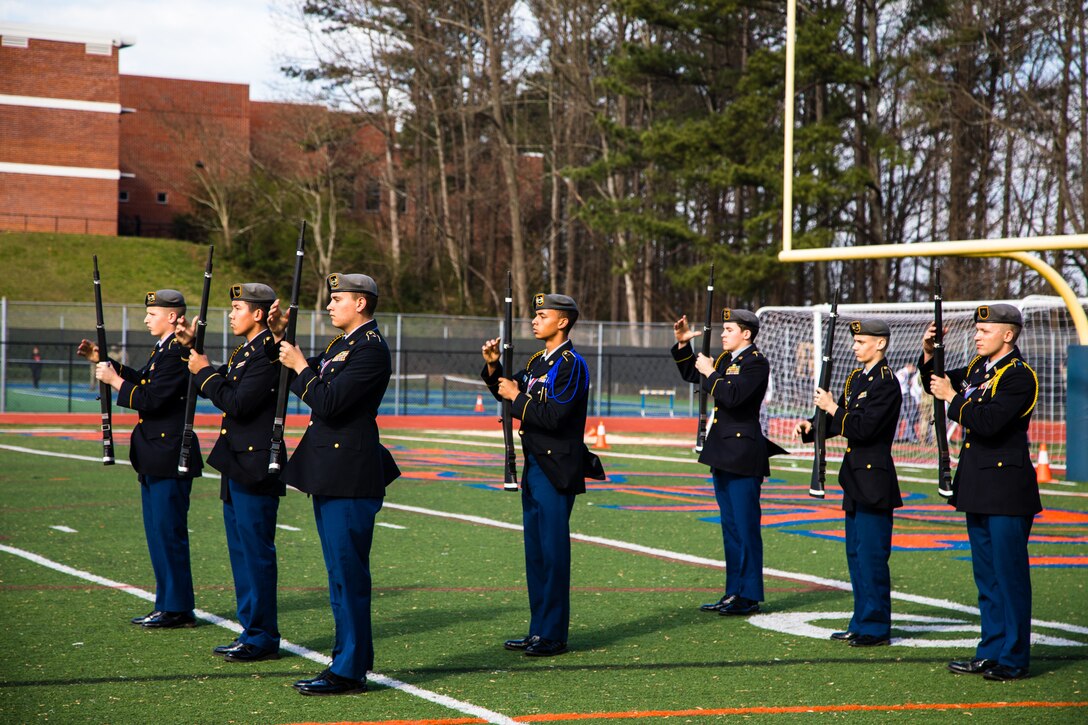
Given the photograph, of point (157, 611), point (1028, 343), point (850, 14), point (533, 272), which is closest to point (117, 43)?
point (533, 272)

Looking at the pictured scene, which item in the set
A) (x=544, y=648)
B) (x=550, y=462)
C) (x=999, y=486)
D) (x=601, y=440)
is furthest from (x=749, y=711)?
(x=601, y=440)

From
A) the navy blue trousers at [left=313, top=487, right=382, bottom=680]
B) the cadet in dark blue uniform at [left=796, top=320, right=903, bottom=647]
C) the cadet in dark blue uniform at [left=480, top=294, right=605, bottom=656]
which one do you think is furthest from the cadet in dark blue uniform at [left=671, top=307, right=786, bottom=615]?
the navy blue trousers at [left=313, top=487, right=382, bottom=680]

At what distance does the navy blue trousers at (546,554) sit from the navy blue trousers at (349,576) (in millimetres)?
1219

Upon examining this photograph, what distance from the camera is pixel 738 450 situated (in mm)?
8977

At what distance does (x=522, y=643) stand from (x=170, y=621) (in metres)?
2.16

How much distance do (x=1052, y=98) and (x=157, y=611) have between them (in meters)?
30.0

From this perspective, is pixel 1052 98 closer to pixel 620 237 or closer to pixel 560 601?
pixel 620 237

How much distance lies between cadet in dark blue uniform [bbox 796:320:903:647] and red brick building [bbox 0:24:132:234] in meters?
51.1

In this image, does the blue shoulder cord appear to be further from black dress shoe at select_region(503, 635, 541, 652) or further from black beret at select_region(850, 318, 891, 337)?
black beret at select_region(850, 318, 891, 337)

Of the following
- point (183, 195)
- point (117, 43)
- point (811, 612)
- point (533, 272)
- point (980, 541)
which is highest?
point (117, 43)

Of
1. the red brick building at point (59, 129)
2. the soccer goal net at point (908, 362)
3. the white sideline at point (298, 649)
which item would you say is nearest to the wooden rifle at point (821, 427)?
the white sideline at point (298, 649)

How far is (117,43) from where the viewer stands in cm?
5556

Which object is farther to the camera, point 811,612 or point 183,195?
point 183,195

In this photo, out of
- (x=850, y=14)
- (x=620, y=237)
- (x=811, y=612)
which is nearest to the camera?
(x=811, y=612)
